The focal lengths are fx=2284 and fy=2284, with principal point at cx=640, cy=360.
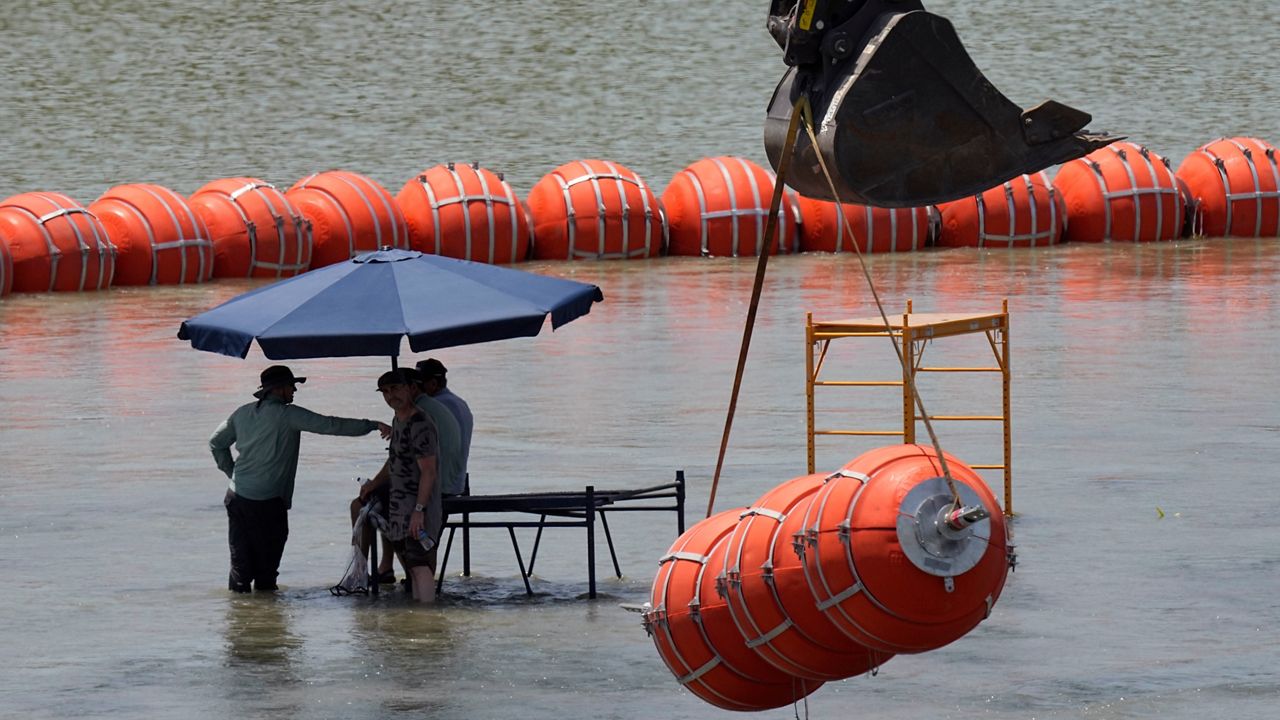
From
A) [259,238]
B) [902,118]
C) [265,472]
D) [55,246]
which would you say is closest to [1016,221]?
[259,238]

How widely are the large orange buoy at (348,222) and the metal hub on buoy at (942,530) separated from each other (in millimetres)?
24760

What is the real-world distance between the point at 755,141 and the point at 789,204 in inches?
660

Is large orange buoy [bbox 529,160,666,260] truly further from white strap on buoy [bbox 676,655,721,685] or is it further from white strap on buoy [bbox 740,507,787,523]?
white strap on buoy [bbox 740,507,787,523]

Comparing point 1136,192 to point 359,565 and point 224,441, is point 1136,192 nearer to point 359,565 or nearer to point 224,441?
point 224,441

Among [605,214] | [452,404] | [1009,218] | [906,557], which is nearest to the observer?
[906,557]

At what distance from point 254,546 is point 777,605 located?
5257 millimetres

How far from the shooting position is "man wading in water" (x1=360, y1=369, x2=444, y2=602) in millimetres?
12422

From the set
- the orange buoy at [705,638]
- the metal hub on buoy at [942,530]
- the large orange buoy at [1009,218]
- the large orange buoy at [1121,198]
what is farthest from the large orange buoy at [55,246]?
the metal hub on buoy at [942,530]

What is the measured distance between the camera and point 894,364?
2186 cm

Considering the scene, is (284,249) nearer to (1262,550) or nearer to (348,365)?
(348,365)

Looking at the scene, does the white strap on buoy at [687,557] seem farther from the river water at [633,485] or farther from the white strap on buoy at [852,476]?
the river water at [633,485]

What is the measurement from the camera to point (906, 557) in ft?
25.6

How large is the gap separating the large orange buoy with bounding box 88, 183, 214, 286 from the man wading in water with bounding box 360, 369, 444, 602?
1934cm

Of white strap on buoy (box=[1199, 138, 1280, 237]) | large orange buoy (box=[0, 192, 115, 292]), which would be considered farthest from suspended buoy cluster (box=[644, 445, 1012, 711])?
white strap on buoy (box=[1199, 138, 1280, 237])
